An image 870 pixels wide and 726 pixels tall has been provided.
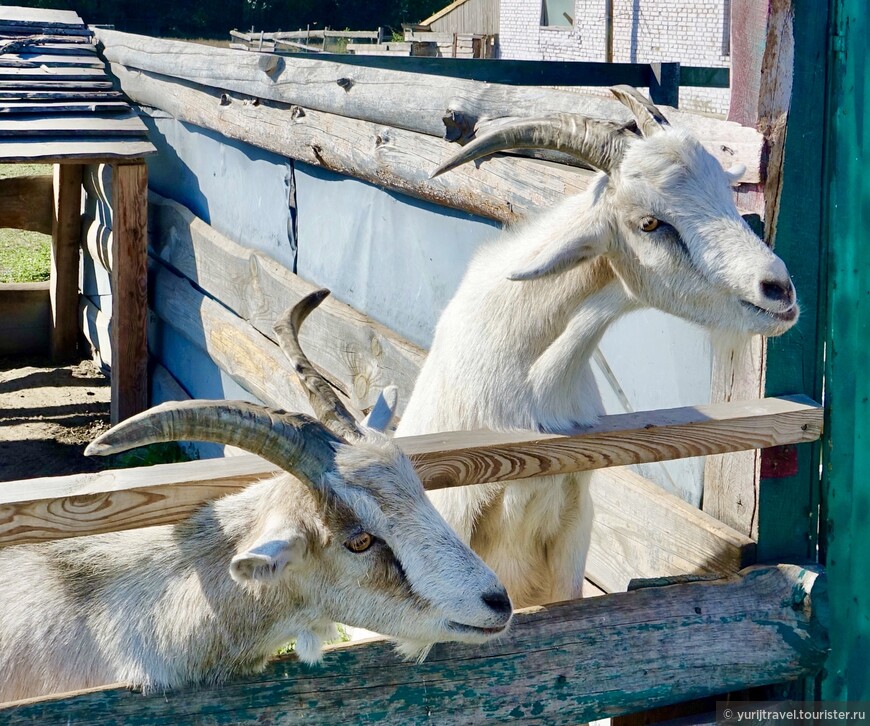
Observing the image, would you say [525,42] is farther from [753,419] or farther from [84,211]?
[753,419]

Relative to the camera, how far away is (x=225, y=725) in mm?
2635

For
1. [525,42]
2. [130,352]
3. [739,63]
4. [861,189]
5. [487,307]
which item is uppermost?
[525,42]

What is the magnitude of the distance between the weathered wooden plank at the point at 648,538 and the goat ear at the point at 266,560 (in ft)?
4.43

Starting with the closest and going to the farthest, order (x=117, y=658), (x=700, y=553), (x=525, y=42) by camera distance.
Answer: (x=117, y=658) < (x=700, y=553) < (x=525, y=42)

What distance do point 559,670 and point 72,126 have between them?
6.00m

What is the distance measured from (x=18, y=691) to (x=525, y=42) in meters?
26.9

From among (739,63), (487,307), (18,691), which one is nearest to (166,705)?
(18,691)

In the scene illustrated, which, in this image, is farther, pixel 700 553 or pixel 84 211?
pixel 84 211

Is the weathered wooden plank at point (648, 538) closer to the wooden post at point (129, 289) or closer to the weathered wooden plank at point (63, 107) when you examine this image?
the wooden post at point (129, 289)

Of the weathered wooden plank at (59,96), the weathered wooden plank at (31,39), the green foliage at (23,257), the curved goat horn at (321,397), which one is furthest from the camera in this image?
the green foliage at (23,257)

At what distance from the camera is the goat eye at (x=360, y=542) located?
106 inches

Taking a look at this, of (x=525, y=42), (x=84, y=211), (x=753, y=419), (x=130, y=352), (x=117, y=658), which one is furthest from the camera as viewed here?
(x=525, y=42)

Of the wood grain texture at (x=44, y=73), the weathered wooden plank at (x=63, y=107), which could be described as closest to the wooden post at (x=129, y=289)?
the weathered wooden plank at (x=63, y=107)

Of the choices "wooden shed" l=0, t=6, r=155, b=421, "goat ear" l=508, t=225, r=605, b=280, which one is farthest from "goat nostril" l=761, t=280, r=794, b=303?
"wooden shed" l=0, t=6, r=155, b=421
